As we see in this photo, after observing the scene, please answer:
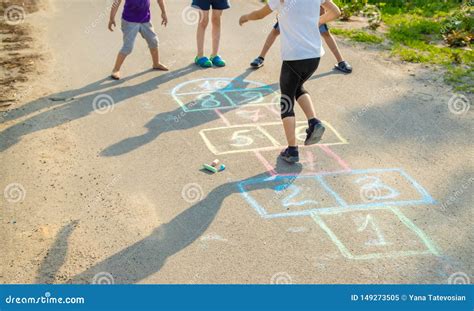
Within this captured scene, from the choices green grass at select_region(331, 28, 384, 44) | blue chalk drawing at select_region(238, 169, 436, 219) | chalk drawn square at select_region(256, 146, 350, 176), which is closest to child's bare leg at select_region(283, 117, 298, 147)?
chalk drawn square at select_region(256, 146, 350, 176)

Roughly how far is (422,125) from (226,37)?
443 cm

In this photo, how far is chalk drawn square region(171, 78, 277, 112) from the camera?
22.9ft

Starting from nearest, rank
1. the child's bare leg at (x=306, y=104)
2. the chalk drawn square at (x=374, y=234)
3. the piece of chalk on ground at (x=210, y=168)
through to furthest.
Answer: the chalk drawn square at (x=374, y=234)
the piece of chalk on ground at (x=210, y=168)
the child's bare leg at (x=306, y=104)

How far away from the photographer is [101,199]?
4883 mm

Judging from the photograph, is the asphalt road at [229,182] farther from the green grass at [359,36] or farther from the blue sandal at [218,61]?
the green grass at [359,36]

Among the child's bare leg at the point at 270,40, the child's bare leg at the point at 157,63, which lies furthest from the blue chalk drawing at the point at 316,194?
the child's bare leg at the point at 157,63

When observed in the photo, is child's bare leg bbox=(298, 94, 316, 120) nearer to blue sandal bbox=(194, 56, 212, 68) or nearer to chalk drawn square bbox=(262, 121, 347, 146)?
chalk drawn square bbox=(262, 121, 347, 146)

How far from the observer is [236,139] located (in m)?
6.07

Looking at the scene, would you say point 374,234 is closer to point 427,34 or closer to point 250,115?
point 250,115

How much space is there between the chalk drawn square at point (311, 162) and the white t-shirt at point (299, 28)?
1.03 metres

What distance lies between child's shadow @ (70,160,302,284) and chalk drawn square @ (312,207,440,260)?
68 centimetres

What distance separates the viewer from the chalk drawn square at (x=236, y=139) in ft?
19.2
